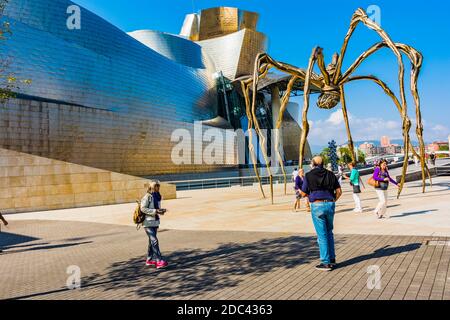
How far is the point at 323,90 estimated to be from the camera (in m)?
12.4

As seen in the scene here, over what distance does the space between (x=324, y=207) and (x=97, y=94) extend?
104 feet

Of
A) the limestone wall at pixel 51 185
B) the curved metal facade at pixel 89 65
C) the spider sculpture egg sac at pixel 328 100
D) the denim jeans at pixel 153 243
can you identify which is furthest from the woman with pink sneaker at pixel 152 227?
the curved metal facade at pixel 89 65

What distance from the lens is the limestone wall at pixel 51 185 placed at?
16.7 metres

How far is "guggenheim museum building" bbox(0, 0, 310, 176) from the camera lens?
86.7 ft

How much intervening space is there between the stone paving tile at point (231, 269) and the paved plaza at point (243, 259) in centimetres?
2

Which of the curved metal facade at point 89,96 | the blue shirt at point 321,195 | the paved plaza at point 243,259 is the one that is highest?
the curved metal facade at point 89,96

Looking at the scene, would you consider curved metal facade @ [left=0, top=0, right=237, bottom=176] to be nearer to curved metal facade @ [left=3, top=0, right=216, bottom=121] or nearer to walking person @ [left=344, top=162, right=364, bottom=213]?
curved metal facade @ [left=3, top=0, right=216, bottom=121]

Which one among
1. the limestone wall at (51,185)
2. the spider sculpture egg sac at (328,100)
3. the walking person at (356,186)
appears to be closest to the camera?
the walking person at (356,186)

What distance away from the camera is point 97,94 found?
32344 mm

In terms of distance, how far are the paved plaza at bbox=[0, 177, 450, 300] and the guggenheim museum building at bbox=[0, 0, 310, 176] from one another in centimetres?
1815

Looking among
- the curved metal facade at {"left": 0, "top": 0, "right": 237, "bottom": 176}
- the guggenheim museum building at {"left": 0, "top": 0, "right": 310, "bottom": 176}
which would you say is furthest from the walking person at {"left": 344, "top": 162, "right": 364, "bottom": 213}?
the curved metal facade at {"left": 0, "top": 0, "right": 237, "bottom": 176}

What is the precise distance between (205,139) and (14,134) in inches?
1042

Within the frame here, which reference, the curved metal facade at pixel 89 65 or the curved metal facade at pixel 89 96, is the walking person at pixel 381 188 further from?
the curved metal facade at pixel 89 65
